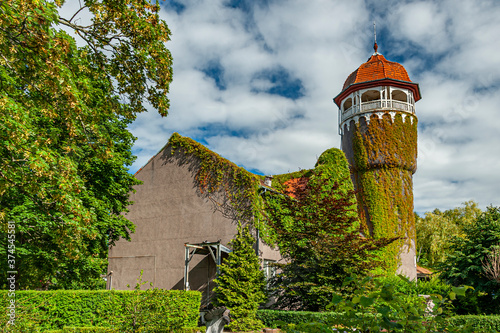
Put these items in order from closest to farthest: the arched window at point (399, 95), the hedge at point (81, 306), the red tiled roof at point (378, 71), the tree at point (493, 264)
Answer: the hedge at point (81, 306), the tree at point (493, 264), the red tiled roof at point (378, 71), the arched window at point (399, 95)

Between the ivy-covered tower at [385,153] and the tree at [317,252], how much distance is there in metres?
11.0

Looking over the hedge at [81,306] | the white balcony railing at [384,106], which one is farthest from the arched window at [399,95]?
the hedge at [81,306]

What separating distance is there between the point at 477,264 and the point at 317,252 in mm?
6667

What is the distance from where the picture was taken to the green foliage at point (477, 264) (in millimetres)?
14188

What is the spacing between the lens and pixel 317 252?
13812 millimetres

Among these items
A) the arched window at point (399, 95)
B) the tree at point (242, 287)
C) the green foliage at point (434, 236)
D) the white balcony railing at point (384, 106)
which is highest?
the arched window at point (399, 95)

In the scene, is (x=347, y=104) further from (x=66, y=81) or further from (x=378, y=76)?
(x=66, y=81)

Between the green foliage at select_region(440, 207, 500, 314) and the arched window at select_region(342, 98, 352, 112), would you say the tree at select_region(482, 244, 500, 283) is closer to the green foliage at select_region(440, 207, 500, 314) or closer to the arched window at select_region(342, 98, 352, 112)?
the green foliage at select_region(440, 207, 500, 314)

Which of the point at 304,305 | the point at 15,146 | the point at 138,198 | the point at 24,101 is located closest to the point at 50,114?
the point at 15,146

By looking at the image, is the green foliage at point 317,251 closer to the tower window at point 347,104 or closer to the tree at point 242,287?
the tree at point 242,287

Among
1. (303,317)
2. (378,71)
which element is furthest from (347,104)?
(303,317)

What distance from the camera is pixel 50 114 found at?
760cm

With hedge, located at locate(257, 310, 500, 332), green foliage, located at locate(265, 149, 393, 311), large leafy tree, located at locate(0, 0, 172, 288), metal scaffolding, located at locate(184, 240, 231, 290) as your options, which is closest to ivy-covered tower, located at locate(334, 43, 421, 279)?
green foliage, located at locate(265, 149, 393, 311)

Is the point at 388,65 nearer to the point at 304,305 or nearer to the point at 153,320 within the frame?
the point at 304,305
